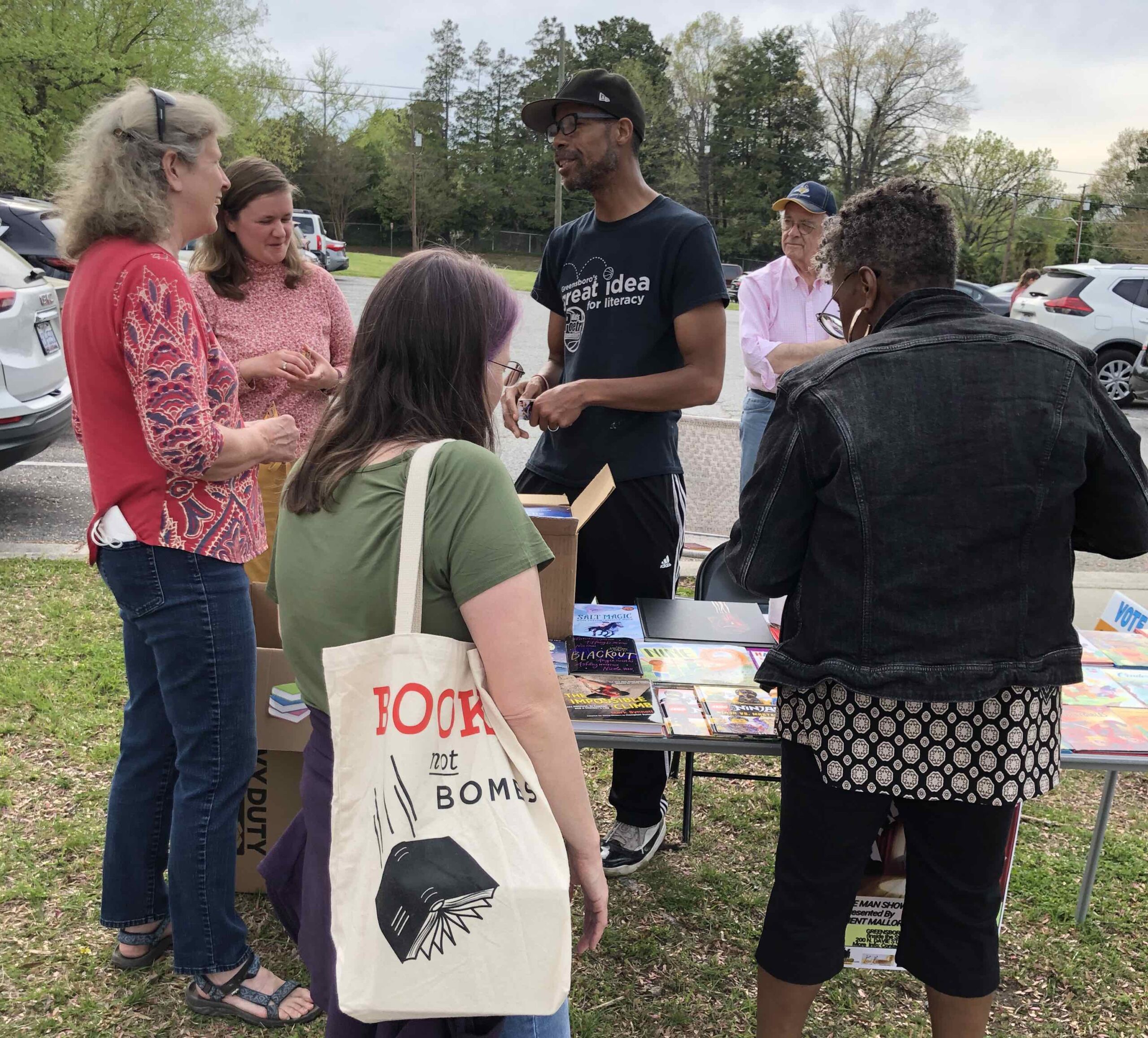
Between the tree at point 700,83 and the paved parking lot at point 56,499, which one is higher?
the tree at point 700,83

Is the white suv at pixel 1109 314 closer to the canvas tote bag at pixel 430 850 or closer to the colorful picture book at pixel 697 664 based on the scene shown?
the colorful picture book at pixel 697 664

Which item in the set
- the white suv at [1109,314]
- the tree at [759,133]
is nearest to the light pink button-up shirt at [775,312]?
the white suv at [1109,314]

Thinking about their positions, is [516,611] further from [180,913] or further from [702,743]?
[180,913]

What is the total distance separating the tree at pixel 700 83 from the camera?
169 feet

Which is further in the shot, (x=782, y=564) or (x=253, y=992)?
(x=253, y=992)

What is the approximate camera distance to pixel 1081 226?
4541 cm

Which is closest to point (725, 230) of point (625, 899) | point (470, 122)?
point (470, 122)

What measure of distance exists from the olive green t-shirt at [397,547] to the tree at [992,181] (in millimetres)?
50159

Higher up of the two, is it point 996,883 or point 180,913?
point 996,883

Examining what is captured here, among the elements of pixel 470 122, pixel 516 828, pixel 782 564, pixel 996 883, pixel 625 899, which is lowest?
pixel 625 899

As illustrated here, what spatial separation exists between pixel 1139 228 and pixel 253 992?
51.7 metres

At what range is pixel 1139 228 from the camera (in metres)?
44.2

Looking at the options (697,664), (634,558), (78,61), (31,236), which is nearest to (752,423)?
(634,558)

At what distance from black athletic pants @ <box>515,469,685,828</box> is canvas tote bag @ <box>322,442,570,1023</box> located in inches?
56.8
